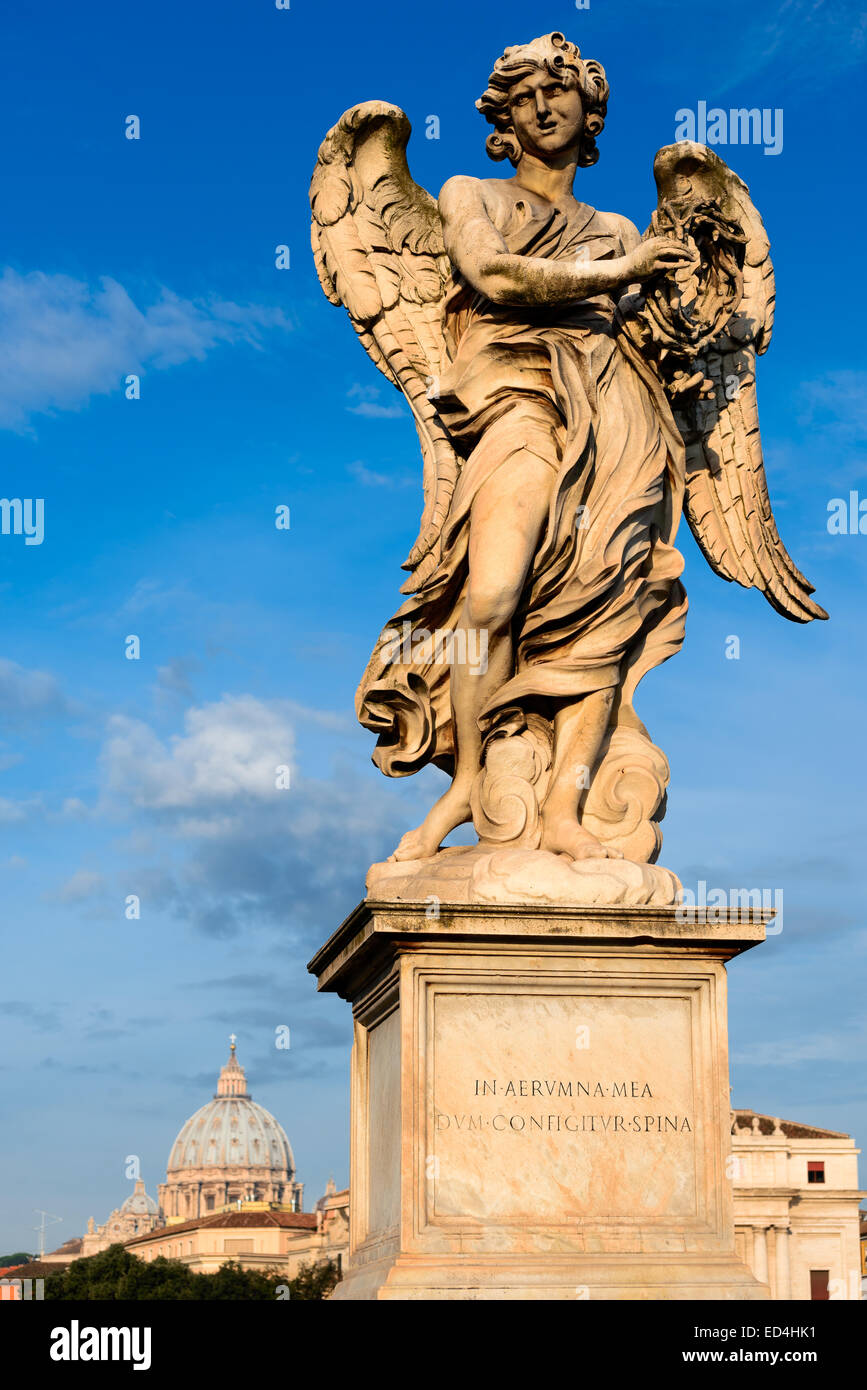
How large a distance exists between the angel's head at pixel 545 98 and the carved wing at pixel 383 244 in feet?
3.31

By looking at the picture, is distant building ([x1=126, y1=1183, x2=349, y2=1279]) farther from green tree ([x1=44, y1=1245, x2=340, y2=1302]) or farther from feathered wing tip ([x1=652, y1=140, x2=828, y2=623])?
feathered wing tip ([x1=652, y1=140, x2=828, y2=623])

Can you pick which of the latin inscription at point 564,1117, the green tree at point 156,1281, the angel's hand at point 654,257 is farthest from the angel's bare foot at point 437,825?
the green tree at point 156,1281

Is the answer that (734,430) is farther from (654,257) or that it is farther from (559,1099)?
(559,1099)

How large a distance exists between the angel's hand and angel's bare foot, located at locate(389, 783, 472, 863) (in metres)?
2.79

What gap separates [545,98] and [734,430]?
2133 mm

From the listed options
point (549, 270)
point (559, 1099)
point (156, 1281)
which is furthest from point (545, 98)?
point (156, 1281)

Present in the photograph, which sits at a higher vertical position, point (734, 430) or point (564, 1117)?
point (734, 430)

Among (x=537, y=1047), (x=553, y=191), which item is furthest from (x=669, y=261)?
(x=537, y=1047)

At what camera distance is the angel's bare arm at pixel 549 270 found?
895 cm

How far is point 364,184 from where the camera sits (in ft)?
35.1

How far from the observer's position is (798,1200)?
8338 centimetres

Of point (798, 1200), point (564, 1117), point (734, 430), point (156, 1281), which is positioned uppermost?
point (734, 430)
